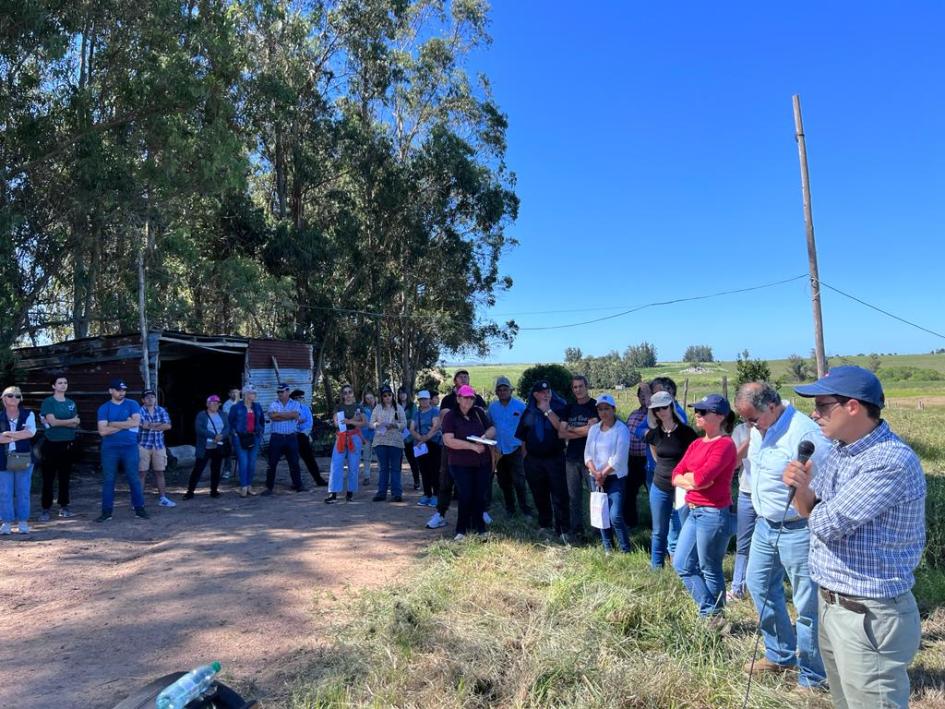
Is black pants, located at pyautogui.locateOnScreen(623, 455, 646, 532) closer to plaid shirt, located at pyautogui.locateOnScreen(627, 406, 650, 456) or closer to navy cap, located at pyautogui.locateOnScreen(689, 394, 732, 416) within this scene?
plaid shirt, located at pyautogui.locateOnScreen(627, 406, 650, 456)

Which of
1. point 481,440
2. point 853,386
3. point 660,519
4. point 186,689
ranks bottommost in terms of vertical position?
point 660,519

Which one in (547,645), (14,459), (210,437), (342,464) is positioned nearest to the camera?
(547,645)

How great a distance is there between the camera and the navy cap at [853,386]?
2227 millimetres

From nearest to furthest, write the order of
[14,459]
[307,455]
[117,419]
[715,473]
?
[715,473] < [14,459] < [117,419] < [307,455]

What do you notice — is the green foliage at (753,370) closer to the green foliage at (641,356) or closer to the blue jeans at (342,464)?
the blue jeans at (342,464)

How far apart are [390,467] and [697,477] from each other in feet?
18.3

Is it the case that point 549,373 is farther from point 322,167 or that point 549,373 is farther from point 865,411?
point 865,411

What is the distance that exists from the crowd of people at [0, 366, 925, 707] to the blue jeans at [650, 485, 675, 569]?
0.01 meters

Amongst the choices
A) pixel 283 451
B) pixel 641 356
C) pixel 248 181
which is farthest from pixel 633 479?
pixel 641 356

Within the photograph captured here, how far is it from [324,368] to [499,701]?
23.1 m

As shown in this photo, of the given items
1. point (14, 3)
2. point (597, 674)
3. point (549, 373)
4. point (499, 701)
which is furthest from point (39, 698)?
point (549, 373)

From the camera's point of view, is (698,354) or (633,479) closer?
(633,479)

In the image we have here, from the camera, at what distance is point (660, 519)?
16.4ft

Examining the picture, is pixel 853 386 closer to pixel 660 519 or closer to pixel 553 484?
pixel 660 519
